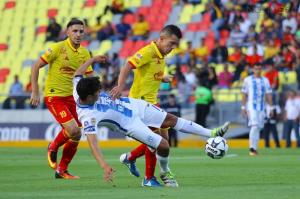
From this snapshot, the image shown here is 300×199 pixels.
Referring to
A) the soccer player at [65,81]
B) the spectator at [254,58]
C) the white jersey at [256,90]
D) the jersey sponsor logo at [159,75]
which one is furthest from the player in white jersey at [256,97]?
the jersey sponsor logo at [159,75]

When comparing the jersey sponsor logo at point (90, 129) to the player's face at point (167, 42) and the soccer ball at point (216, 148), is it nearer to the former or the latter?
the soccer ball at point (216, 148)

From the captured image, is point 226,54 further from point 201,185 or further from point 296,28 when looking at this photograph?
point 201,185

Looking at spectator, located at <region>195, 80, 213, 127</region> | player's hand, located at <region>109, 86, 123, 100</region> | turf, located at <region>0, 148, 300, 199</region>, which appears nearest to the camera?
turf, located at <region>0, 148, 300, 199</region>

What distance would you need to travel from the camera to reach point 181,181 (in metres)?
14.3

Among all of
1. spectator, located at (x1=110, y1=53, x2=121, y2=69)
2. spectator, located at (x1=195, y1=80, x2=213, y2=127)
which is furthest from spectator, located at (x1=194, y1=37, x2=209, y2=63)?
spectator, located at (x1=110, y1=53, x2=121, y2=69)

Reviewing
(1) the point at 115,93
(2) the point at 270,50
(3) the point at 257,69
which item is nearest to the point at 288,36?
(2) the point at 270,50

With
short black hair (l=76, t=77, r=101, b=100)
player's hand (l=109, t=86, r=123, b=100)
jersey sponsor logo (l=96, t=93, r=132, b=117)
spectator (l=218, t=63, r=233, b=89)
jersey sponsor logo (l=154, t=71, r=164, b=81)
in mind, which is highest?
spectator (l=218, t=63, r=233, b=89)

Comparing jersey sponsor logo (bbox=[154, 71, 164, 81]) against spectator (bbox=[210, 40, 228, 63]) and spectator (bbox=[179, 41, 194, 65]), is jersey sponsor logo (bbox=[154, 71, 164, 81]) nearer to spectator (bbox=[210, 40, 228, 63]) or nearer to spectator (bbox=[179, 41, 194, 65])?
spectator (bbox=[210, 40, 228, 63])

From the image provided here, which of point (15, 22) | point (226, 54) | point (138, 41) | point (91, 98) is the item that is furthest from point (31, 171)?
point (15, 22)

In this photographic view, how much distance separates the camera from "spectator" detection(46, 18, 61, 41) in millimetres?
38619

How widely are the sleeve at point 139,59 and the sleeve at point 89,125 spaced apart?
1730mm

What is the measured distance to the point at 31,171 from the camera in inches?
677

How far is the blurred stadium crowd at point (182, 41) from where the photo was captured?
102ft

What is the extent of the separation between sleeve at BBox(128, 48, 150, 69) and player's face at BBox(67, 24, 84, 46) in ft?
6.50
